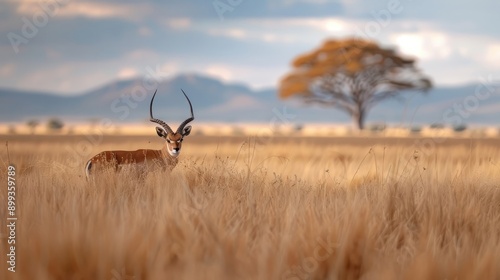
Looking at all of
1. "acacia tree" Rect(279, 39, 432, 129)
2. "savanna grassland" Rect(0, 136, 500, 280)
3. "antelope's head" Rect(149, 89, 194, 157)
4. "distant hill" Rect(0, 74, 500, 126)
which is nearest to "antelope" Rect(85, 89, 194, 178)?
"antelope's head" Rect(149, 89, 194, 157)

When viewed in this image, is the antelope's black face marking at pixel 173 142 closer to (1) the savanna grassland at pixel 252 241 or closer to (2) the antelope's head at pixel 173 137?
(2) the antelope's head at pixel 173 137

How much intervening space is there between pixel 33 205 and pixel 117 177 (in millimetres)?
1444

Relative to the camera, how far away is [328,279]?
Result: 404 centimetres

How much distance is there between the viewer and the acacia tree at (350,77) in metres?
40.4

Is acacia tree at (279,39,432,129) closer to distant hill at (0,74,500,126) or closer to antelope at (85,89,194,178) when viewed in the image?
antelope at (85,89,194,178)

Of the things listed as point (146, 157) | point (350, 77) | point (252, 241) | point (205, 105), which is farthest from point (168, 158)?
point (205, 105)

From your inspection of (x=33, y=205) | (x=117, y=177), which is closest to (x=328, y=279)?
(x=33, y=205)

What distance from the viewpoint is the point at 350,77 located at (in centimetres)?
4172

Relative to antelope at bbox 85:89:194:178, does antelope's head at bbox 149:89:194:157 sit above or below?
above

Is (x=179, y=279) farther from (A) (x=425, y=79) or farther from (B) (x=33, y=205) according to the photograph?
(A) (x=425, y=79)

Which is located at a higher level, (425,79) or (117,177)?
(425,79)

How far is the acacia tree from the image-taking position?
40375 mm

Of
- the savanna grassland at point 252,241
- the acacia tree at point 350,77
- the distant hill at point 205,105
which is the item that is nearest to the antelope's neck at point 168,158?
the savanna grassland at point 252,241

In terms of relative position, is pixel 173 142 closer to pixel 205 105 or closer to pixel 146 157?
pixel 146 157
